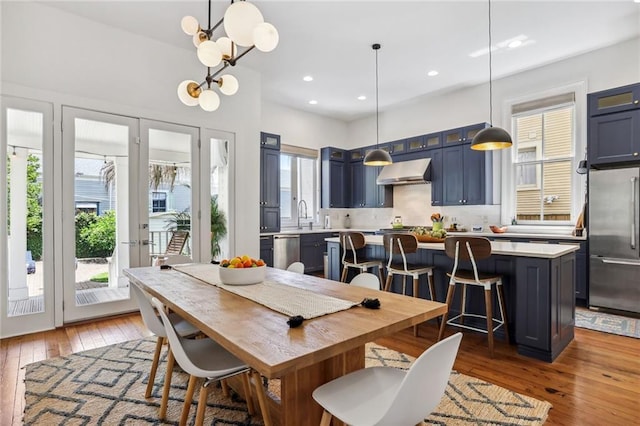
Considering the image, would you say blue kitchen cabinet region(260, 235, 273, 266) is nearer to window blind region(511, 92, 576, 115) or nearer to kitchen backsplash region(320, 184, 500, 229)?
kitchen backsplash region(320, 184, 500, 229)

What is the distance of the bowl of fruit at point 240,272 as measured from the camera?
208 centimetres

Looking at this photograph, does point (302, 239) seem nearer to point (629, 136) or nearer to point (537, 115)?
point (537, 115)

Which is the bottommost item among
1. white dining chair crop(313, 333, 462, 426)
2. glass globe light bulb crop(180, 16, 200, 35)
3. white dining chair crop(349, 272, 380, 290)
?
white dining chair crop(313, 333, 462, 426)

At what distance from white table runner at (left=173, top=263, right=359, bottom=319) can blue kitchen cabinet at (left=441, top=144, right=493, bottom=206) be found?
4.34 m

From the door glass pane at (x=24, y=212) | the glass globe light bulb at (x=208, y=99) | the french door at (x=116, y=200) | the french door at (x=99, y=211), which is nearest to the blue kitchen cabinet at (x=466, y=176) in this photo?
the french door at (x=116, y=200)

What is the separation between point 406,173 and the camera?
20.4 ft

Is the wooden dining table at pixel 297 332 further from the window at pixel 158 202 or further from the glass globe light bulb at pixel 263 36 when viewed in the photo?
the window at pixel 158 202

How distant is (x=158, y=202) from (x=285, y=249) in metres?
2.44

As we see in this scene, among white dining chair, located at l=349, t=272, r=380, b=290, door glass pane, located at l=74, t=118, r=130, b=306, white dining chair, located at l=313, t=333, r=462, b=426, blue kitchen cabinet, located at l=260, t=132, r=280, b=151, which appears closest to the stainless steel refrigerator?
white dining chair, located at l=349, t=272, r=380, b=290

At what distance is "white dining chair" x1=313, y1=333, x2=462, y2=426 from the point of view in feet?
3.50

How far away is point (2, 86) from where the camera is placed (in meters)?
3.23

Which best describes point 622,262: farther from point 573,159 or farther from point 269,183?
point 269,183

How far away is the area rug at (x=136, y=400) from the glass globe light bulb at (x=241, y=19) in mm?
2130

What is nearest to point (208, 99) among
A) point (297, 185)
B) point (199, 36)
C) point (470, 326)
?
point (199, 36)
